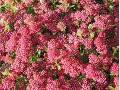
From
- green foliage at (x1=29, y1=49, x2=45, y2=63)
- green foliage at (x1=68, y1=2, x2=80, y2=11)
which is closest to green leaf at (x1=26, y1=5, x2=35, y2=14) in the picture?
green foliage at (x1=68, y1=2, x2=80, y2=11)

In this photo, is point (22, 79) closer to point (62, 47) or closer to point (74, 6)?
point (62, 47)

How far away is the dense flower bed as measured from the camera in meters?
4.20

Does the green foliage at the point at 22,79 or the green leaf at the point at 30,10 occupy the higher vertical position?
the green leaf at the point at 30,10

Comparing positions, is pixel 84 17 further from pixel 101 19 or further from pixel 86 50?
pixel 86 50

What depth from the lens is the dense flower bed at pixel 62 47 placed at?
165 inches

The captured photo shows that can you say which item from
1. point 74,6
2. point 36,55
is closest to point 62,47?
point 36,55

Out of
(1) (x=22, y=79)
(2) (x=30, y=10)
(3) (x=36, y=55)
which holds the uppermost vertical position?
(2) (x=30, y=10)

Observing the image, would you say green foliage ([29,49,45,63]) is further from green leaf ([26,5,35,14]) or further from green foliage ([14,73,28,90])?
green leaf ([26,5,35,14])

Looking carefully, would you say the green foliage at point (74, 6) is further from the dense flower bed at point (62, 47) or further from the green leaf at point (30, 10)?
the green leaf at point (30, 10)

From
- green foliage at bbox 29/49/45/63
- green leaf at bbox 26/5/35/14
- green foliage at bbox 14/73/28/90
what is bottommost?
green foliage at bbox 14/73/28/90

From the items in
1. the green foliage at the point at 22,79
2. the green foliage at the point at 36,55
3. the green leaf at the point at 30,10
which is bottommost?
the green foliage at the point at 22,79

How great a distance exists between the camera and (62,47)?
4.54 m

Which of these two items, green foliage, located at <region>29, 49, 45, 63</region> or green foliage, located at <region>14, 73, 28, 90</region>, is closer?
green foliage, located at <region>14, 73, 28, 90</region>

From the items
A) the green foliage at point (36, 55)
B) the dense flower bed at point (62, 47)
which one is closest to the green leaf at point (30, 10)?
the dense flower bed at point (62, 47)
